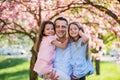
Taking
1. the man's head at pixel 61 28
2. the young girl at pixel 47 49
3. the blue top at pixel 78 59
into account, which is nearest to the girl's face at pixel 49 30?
the young girl at pixel 47 49

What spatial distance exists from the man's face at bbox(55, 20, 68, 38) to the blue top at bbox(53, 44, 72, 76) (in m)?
0.18

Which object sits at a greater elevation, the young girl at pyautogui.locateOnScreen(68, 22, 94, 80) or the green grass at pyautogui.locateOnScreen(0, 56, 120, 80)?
the young girl at pyautogui.locateOnScreen(68, 22, 94, 80)

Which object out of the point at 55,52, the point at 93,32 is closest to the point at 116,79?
the point at 93,32

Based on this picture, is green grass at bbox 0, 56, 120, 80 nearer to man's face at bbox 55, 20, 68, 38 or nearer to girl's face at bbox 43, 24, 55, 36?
girl's face at bbox 43, 24, 55, 36

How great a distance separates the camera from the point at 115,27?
38.2 feet

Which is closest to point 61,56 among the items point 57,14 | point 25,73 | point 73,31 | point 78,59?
point 78,59

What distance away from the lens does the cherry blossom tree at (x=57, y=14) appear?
1045 cm

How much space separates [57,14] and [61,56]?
6.19 meters

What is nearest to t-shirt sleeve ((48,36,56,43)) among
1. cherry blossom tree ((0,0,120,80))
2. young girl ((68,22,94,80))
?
young girl ((68,22,94,80))

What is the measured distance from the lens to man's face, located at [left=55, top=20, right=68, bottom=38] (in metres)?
5.06

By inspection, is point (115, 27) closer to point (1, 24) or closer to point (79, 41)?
point (1, 24)

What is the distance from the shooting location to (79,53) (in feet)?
16.4

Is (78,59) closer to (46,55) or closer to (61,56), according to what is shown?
(61,56)

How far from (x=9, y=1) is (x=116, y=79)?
1039cm
